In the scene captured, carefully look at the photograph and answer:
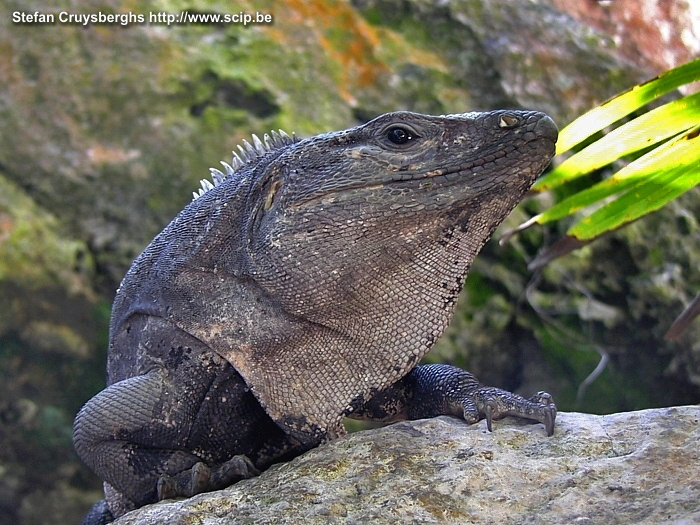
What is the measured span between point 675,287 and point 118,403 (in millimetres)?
4727

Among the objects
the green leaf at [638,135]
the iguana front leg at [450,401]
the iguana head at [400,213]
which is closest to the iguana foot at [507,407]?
the iguana front leg at [450,401]

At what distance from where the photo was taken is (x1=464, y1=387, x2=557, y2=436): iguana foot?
289 cm

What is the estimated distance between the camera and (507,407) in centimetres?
300

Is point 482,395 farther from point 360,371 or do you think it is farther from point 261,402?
point 261,402

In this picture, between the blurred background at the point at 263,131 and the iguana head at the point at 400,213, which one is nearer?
the iguana head at the point at 400,213

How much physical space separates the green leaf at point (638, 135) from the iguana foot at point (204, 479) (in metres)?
1.75

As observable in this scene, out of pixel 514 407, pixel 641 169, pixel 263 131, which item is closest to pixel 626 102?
pixel 641 169

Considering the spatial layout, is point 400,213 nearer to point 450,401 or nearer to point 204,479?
point 450,401

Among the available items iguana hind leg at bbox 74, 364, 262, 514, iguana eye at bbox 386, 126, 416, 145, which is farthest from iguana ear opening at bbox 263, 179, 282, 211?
iguana hind leg at bbox 74, 364, 262, 514

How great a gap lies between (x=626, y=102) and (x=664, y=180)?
41 centimetres

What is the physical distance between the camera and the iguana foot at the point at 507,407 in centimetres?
289

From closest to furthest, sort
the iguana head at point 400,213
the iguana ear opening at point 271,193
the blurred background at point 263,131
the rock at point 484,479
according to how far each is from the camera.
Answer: the rock at point 484,479 → the iguana head at point 400,213 → the iguana ear opening at point 271,193 → the blurred background at point 263,131

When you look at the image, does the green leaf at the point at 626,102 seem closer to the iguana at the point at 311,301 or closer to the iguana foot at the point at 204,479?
the iguana at the point at 311,301

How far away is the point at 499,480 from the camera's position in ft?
8.38
